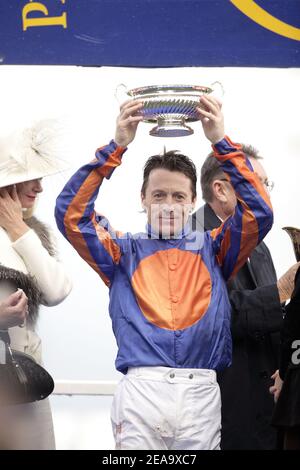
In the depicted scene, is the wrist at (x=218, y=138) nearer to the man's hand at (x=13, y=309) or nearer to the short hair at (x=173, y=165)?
the short hair at (x=173, y=165)

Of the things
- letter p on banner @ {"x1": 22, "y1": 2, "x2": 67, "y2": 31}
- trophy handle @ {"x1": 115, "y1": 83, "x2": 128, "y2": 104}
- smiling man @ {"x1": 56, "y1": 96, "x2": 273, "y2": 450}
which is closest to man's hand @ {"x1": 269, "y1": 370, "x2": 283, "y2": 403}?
smiling man @ {"x1": 56, "y1": 96, "x2": 273, "y2": 450}

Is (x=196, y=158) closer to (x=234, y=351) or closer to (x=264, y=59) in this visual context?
(x=264, y=59)

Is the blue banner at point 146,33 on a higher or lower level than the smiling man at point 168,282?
higher

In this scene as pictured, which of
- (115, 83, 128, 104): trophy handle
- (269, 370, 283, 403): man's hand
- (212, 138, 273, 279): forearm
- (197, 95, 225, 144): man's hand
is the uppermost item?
(115, 83, 128, 104): trophy handle

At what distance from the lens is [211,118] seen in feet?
8.51

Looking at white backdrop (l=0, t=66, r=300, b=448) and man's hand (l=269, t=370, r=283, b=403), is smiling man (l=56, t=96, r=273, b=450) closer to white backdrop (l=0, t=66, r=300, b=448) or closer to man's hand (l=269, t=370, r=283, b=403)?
man's hand (l=269, t=370, r=283, b=403)

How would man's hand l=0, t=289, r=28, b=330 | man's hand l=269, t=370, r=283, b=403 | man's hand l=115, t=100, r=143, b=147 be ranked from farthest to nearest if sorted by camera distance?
man's hand l=0, t=289, r=28, b=330, man's hand l=269, t=370, r=283, b=403, man's hand l=115, t=100, r=143, b=147

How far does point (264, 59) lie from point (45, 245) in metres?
1.00

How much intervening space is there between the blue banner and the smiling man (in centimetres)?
54

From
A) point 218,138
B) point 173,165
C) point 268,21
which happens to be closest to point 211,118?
point 218,138

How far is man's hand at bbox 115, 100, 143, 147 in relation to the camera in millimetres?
2600

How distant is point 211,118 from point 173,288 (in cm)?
51

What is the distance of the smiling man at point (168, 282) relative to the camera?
8.20ft

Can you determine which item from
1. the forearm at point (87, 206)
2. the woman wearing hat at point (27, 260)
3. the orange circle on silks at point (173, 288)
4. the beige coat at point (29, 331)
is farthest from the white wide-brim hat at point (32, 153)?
the orange circle on silks at point (173, 288)
